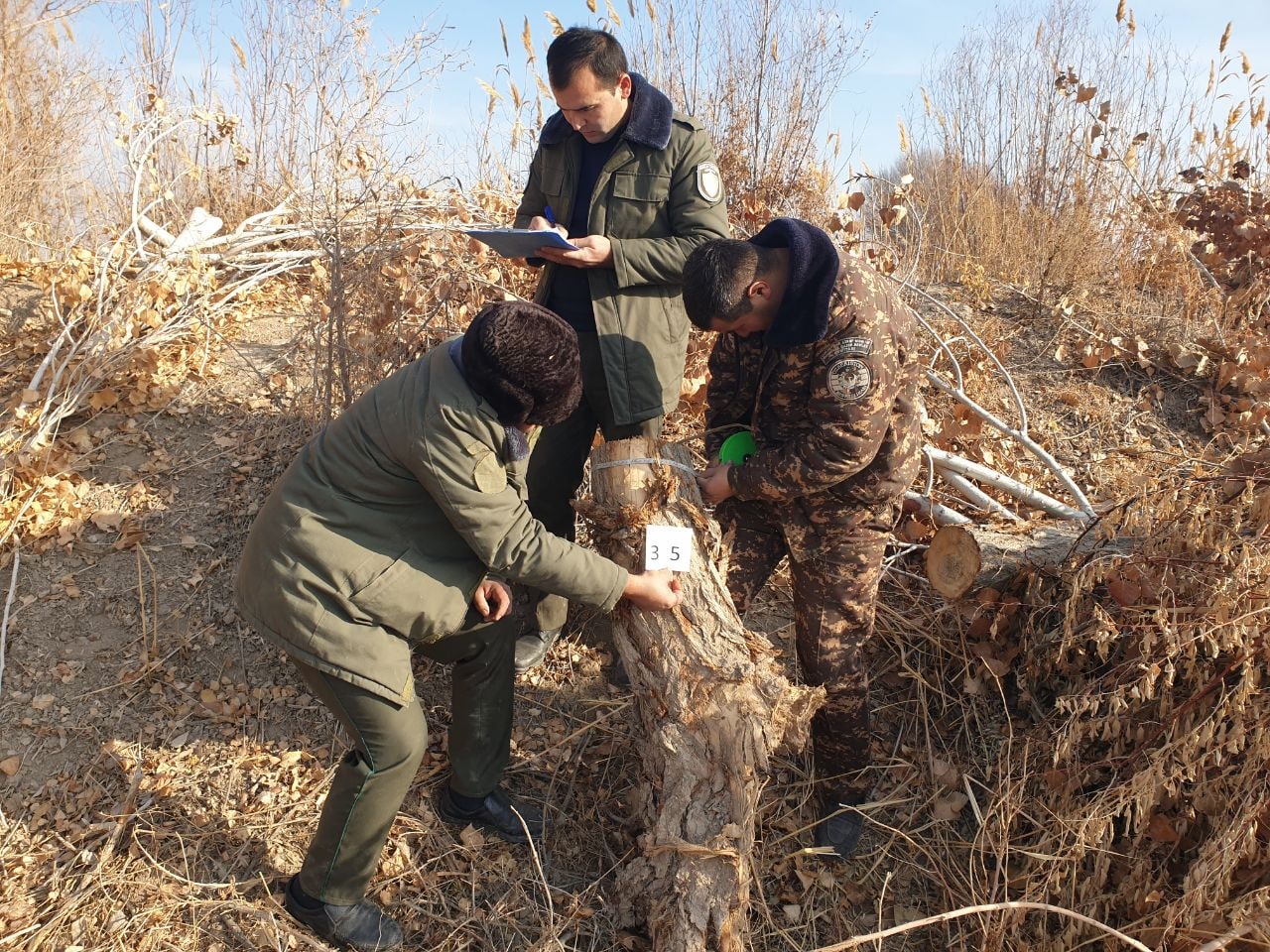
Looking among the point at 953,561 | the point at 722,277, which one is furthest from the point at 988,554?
the point at 722,277

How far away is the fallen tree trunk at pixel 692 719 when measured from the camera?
2332 mm

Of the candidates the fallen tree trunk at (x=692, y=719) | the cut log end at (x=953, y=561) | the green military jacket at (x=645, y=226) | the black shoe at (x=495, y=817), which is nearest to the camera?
the fallen tree trunk at (x=692, y=719)

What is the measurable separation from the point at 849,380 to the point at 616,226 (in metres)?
1.12

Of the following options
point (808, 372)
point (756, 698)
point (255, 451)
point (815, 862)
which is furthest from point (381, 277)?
point (815, 862)

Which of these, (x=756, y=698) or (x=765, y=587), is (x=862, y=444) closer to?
(x=756, y=698)

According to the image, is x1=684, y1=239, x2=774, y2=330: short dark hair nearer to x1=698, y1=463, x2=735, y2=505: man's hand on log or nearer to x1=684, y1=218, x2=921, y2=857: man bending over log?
x1=684, y1=218, x2=921, y2=857: man bending over log

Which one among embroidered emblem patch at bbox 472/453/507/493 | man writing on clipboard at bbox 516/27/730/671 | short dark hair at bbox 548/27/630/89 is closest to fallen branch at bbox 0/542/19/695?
man writing on clipboard at bbox 516/27/730/671

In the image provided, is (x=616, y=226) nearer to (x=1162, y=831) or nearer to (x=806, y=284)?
(x=806, y=284)

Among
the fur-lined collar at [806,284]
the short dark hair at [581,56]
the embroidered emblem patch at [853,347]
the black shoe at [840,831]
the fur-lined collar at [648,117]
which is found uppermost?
the short dark hair at [581,56]

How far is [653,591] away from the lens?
8.07ft

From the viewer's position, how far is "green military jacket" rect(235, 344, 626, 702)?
2141 mm

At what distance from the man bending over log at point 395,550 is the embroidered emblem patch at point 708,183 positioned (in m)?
1.17

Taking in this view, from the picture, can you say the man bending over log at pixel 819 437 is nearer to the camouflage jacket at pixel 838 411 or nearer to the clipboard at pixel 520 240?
the camouflage jacket at pixel 838 411

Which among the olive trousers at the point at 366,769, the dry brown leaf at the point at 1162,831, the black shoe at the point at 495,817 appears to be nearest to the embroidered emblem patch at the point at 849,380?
the olive trousers at the point at 366,769
